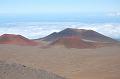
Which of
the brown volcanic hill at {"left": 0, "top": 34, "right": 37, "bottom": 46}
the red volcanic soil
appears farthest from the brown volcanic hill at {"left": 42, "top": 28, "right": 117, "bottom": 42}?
the red volcanic soil

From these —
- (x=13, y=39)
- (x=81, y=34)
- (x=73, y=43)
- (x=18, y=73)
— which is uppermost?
(x=18, y=73)

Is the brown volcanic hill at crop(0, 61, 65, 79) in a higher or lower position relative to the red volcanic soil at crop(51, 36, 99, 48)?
higher

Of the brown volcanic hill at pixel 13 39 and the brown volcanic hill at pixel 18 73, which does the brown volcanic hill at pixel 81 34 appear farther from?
the brown volcanic hill at pixel 18 73

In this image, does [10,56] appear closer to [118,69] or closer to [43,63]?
[43,63]

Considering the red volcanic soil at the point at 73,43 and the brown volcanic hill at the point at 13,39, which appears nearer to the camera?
the red volcanic soil at the point at 73,43

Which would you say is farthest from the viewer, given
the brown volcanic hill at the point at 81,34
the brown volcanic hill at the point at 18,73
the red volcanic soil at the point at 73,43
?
the brown volcanic hill at the point at 81,34

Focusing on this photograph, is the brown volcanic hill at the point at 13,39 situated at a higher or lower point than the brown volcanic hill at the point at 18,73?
lower

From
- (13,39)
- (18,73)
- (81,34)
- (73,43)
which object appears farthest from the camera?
(81,34)

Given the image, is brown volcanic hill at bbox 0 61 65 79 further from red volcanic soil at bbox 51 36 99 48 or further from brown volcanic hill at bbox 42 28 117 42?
brown volcanic hill at bbox 42 28 117 42

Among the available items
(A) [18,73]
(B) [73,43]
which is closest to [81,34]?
(B) [73,43]

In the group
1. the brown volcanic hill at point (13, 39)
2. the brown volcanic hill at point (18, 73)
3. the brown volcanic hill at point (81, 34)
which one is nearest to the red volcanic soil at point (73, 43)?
the brown volcanic hill at point (13, 39)

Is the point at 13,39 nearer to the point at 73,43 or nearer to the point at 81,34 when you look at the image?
the point at 73,43
